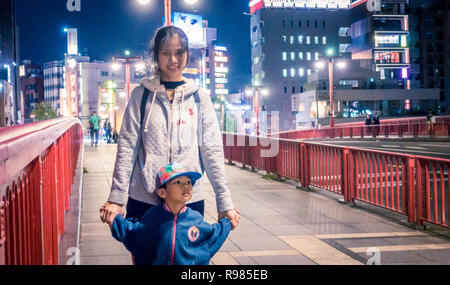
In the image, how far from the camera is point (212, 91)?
421ft

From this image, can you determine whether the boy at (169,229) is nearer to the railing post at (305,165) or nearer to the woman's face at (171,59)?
the woman's face at (171,59)

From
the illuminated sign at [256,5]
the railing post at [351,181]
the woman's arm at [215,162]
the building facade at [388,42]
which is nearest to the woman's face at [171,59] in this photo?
the woman's arm at [215,162]

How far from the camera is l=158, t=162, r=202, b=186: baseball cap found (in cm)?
318

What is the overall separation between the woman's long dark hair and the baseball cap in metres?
0.74

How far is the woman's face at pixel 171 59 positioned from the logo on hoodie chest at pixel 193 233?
39.9 inches

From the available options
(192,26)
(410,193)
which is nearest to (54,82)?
(192,26)

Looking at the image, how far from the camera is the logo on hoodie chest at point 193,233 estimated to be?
330cm

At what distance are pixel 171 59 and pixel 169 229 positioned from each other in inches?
43.9

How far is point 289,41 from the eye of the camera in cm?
10644

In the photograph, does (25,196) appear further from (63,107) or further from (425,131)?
(63,107)

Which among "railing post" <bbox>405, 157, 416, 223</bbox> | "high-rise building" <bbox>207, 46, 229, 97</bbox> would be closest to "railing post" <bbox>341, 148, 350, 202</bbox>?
"railing post" <bbox>405, 157, 416, 223</bbox>

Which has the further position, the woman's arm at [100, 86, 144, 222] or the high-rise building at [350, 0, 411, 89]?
the high-rise building at [350, 0, 411, 89]

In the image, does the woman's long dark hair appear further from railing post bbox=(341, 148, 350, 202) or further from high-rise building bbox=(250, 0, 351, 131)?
high-rise building bbox=(250, 0, 351, 131)
